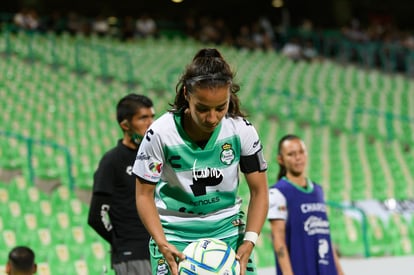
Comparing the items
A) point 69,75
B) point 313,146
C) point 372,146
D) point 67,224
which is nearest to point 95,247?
point 67,224

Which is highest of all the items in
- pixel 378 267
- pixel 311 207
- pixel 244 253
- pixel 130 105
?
pixel 130 105

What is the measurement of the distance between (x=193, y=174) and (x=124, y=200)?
4.47 ft

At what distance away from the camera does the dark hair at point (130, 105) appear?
4801mm

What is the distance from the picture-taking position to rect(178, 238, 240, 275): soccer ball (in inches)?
129

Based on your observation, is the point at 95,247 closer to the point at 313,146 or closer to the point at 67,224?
the point at 67,224

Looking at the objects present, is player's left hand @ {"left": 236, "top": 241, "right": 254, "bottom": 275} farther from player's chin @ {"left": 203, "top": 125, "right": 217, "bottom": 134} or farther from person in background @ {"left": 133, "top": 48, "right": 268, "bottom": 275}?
player's chin @ {"left": 203, "top": 125, "right": 217, "bottom": 134}

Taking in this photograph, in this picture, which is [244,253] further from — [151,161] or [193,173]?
[151,161]

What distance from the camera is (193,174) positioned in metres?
3.45

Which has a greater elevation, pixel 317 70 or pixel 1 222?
pixel 317 70

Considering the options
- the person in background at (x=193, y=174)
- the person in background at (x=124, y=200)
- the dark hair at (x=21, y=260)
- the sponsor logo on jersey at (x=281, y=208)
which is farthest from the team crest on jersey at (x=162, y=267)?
the sponsor logo on jersey at (x=281, y=208)

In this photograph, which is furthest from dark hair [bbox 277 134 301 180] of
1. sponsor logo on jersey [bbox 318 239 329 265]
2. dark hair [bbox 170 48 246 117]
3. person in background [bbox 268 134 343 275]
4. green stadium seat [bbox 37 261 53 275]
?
green stadium seat [bbox 37 261 53 275]

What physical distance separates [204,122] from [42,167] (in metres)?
7.26

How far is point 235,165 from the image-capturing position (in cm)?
352

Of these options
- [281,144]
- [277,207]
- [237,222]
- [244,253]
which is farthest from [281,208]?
[244,253]
